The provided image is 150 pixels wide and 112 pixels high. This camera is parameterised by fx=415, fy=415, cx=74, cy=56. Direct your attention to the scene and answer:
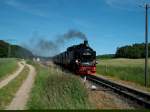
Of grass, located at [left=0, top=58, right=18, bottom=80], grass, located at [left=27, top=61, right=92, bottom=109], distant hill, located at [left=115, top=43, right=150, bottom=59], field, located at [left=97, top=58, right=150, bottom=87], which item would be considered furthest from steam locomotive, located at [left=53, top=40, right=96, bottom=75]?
distant hill, located at [left=115, top=43, right=150, bottom=59]

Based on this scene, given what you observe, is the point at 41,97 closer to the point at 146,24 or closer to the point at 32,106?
the point at 32,106

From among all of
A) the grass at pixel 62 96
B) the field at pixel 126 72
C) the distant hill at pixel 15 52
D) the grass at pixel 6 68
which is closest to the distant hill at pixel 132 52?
the distant hill at pixel 15 52

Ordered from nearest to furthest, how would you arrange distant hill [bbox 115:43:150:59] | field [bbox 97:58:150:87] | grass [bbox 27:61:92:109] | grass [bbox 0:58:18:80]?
grass [bbox 27:61:92:109] < field [bbox 97:58:150:87] < grass [bbox 0:58:18:80] < distant hill [bbox 115:43:150:59]

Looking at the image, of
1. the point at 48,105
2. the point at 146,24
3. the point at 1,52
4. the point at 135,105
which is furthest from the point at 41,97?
the point at 1,52

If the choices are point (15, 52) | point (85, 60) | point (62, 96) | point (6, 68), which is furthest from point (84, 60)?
point (15, 52)

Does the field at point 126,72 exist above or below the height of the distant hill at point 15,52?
below

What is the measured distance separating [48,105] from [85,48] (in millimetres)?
31228

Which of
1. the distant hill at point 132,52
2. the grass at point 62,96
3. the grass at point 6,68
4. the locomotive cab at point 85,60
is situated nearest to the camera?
the grass at point 62,96

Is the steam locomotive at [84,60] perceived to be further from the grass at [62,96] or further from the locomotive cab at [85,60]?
the grass at [62,96]

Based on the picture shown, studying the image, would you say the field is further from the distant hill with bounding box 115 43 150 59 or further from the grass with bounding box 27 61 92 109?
the distant hill with bounding box 115 43 150 59

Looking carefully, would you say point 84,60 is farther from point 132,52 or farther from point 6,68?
point 132,52

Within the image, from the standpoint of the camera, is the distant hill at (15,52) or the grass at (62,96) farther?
the distant hill at (15,52)

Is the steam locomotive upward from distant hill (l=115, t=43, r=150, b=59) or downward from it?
downward

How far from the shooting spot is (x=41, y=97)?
19906 millimetres
